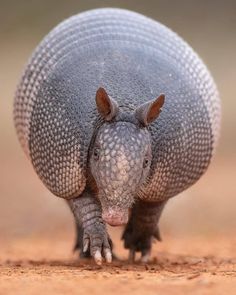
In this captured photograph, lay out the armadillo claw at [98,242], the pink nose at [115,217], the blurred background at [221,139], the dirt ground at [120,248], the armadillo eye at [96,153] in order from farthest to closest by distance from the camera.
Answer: the blurred background at [221,139], the armadillo claw at [98,242], the armadillo eye at [96,153], the pink nose at [115,217], the dirt ground at [120,248]

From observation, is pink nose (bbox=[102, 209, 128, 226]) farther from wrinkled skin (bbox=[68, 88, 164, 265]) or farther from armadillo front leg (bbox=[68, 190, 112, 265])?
armadillo front leg (bbox=[68, 190, 112, 265])

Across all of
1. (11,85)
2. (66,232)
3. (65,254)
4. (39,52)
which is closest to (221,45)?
(11,85)

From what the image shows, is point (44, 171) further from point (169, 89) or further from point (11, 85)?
point (11, 85)

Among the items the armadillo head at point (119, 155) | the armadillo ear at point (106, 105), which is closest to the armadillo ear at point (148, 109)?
the armadillo head at point (119, 155)

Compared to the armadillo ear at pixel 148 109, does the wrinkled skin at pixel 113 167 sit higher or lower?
lower

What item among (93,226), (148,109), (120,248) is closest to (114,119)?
(148,109)

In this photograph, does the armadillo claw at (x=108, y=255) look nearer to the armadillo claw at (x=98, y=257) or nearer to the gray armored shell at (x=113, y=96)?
the armadillo claw at (x=98, y=257)

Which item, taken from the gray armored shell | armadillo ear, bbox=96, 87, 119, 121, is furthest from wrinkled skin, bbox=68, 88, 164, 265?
the gray armored shell

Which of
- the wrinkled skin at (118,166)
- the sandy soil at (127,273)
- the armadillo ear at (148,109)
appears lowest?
the sandy soil at (127,273)
